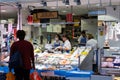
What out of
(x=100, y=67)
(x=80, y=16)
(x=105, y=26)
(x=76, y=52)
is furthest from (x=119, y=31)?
(x=80, y=16)

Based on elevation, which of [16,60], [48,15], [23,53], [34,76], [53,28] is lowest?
[34,76]

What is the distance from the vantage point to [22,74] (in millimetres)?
5637

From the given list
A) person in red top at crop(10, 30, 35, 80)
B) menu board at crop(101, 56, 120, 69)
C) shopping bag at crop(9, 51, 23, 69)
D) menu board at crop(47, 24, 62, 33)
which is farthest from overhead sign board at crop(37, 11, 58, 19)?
shopping bag at crop(9, 51, 23, 69)

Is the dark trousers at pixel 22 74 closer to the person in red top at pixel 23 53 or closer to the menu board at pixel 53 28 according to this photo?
the person in red top at pixel 23 53

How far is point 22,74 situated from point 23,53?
0.46 m

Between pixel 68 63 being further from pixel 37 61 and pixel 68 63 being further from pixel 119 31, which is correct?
pixel 119 31

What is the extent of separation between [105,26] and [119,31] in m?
1.74

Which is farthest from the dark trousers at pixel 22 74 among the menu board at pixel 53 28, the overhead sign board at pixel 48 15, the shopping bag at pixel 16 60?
the menu board at pixel 53 28

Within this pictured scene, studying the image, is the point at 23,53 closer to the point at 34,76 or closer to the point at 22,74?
the point at 22,74

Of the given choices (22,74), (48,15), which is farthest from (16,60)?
(48,15)

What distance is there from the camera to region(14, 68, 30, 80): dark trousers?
220 inches

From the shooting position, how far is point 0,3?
8336mm

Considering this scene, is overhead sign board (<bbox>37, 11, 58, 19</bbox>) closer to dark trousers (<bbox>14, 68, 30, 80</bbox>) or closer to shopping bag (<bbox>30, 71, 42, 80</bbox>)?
shopping bag (<bbox>30, 71, 42, 80</bbox>)

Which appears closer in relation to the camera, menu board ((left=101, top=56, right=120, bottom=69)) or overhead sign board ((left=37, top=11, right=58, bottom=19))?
menu board ((left=101, top=56, right=120, bottom=69))
